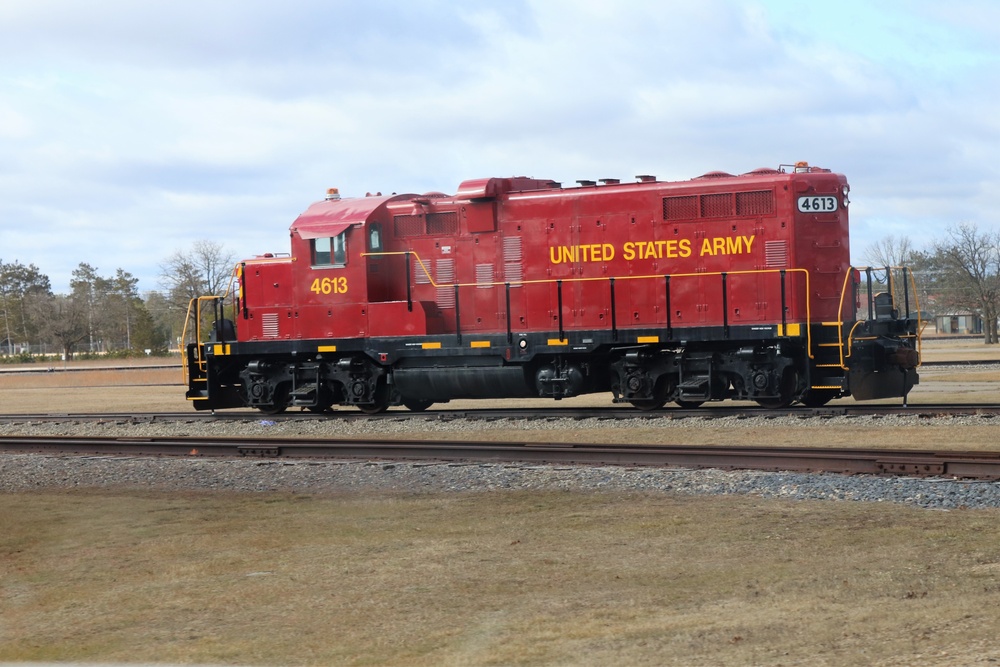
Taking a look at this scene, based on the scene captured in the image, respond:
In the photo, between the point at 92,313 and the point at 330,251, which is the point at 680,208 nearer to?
the point at 330,251

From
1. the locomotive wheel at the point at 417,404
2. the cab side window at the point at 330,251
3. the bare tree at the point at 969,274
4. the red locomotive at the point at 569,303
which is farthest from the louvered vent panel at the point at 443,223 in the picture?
the bare tree at the point at 969,274

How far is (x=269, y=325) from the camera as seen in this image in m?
20.9

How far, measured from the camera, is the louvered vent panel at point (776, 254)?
57.8ft

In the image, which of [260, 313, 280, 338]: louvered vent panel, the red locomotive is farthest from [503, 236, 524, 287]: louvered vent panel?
[260, 313, 280, 338]: louvered vent panel

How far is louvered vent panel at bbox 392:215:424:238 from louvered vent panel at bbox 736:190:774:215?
5548 millimetres

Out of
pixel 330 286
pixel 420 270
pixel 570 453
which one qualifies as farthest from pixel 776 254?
pixel 330 286

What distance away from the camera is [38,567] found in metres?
8.48

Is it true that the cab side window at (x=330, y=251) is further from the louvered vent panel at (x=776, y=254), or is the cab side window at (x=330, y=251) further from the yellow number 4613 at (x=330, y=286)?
the louvered vent panel at (x=776, y=254)

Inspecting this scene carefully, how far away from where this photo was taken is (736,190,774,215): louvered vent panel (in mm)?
17703

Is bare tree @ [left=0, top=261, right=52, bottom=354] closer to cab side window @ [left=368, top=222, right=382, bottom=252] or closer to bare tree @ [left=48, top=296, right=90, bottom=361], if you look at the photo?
bare tree @ [left=48, top=296, right=90, bottom=361]

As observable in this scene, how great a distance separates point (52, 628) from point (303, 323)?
14.2m

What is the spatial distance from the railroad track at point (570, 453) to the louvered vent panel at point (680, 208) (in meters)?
5.73

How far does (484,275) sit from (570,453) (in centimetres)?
696

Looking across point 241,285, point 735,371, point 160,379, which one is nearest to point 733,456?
point 735,371
